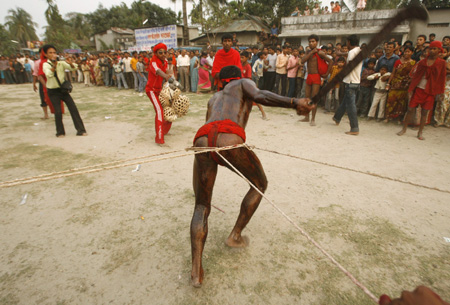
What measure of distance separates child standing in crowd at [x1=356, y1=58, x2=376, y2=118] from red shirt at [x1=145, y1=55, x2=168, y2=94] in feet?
17.2

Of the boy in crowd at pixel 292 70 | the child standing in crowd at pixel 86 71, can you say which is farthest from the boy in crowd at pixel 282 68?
the child standing in crowd at pixel 86 71

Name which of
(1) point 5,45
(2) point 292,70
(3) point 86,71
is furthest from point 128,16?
(2) point 292,70

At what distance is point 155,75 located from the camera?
485 centimetres

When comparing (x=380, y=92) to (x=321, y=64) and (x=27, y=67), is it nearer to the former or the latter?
(x=321, y=64)

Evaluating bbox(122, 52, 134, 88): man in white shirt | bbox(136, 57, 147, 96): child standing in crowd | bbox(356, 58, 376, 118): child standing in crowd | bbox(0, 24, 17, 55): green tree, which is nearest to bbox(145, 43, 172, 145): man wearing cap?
bbox(356, 58, 376, 118): child standing in crowd

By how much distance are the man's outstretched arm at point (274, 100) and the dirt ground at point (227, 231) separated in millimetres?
517

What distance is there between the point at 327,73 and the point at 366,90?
4.86 feet

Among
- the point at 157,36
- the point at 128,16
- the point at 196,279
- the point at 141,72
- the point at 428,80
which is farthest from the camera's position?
the point at 128,16

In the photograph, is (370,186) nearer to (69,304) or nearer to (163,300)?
(163,300)

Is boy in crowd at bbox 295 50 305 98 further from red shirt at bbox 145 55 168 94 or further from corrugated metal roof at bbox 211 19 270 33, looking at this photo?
corrugated metal roof at bbox 211 19 270 33

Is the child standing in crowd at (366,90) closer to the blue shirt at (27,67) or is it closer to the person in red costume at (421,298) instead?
the person in red costume at (421,298)

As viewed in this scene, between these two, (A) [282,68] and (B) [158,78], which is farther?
(A) [282,68]

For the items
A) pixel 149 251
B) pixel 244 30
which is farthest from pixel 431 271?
pixel 244 30

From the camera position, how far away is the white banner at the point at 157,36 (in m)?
19.2
